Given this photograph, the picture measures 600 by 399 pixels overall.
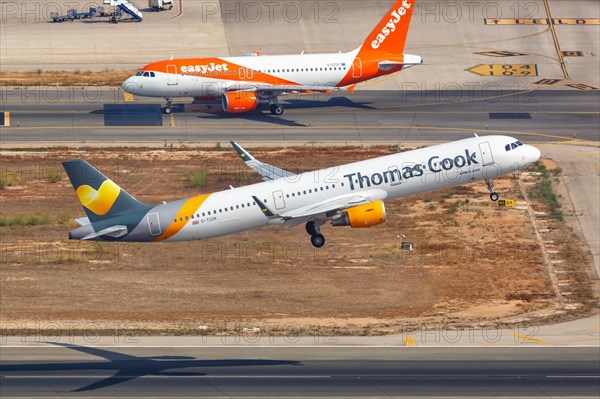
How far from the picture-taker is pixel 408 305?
116125 mm

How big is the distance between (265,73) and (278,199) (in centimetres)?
4458

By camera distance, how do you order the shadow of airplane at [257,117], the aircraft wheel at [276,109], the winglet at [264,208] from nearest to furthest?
the winglet at [264,208], the shadow of airplane at [257,117], the aircraft wheel at [276,109]

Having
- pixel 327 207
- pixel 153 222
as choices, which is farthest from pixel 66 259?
pixel 327 207

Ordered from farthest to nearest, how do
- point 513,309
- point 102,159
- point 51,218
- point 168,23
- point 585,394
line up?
point 168,23 < point 102,159 < point 51,218 < point 513,309 < point 585,394

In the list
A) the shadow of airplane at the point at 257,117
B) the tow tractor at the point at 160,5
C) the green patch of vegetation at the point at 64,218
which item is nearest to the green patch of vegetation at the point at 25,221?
the green patch of vegetation at the point at 64,218

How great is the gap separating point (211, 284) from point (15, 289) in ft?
52.2

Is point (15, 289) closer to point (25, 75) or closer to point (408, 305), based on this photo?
point (408, 305)

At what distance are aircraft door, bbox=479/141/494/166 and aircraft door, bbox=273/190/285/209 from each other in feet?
50.9

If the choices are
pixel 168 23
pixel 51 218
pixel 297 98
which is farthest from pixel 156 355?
pixel 168 23

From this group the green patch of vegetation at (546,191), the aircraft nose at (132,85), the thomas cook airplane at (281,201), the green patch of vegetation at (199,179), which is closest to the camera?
the thomas cook airplane at (281,201)

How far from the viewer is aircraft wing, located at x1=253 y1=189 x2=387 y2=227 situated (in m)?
107

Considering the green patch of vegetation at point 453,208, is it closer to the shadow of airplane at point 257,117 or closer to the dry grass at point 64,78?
the shadow of airplane at point 257,117

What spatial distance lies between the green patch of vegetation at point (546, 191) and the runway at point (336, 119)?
7200mm

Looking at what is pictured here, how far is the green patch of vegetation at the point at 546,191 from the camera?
433ft
